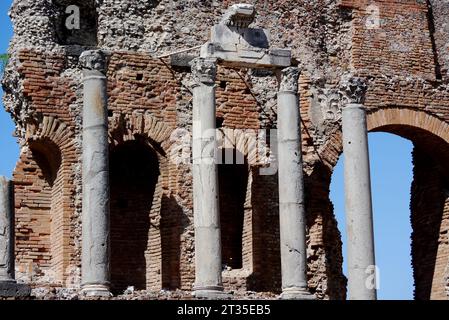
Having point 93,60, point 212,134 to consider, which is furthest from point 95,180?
point 212,134

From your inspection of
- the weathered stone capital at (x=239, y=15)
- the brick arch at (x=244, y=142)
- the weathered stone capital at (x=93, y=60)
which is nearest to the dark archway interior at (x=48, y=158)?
the weathered stone capital at (x=93, y=60)

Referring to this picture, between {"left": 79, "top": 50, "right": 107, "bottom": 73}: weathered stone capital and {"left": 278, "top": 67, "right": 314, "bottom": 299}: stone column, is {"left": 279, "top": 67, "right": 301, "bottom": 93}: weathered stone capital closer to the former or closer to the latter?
{"left": 278, "top": 67, "right": 314, "bottom": 299}: stone column

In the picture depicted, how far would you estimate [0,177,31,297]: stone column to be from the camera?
77.2ft

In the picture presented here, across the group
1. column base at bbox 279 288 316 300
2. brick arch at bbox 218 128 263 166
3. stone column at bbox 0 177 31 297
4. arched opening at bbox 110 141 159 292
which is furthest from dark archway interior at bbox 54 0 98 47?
column base at bbox 279 288 316 300

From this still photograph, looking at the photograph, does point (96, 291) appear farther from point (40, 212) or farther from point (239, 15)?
point (239, 15)

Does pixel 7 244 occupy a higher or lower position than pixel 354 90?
lower

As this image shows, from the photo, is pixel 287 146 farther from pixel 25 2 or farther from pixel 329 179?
pixel 25 2

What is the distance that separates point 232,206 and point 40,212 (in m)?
3.54

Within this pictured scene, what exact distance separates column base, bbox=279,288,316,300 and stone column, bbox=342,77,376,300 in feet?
2.59

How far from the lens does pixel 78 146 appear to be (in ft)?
88.0

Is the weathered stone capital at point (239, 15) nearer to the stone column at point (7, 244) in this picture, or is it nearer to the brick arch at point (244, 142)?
the brick arch at point (244, 142)

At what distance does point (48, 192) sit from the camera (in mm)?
27156

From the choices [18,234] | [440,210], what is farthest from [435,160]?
[18,234]
